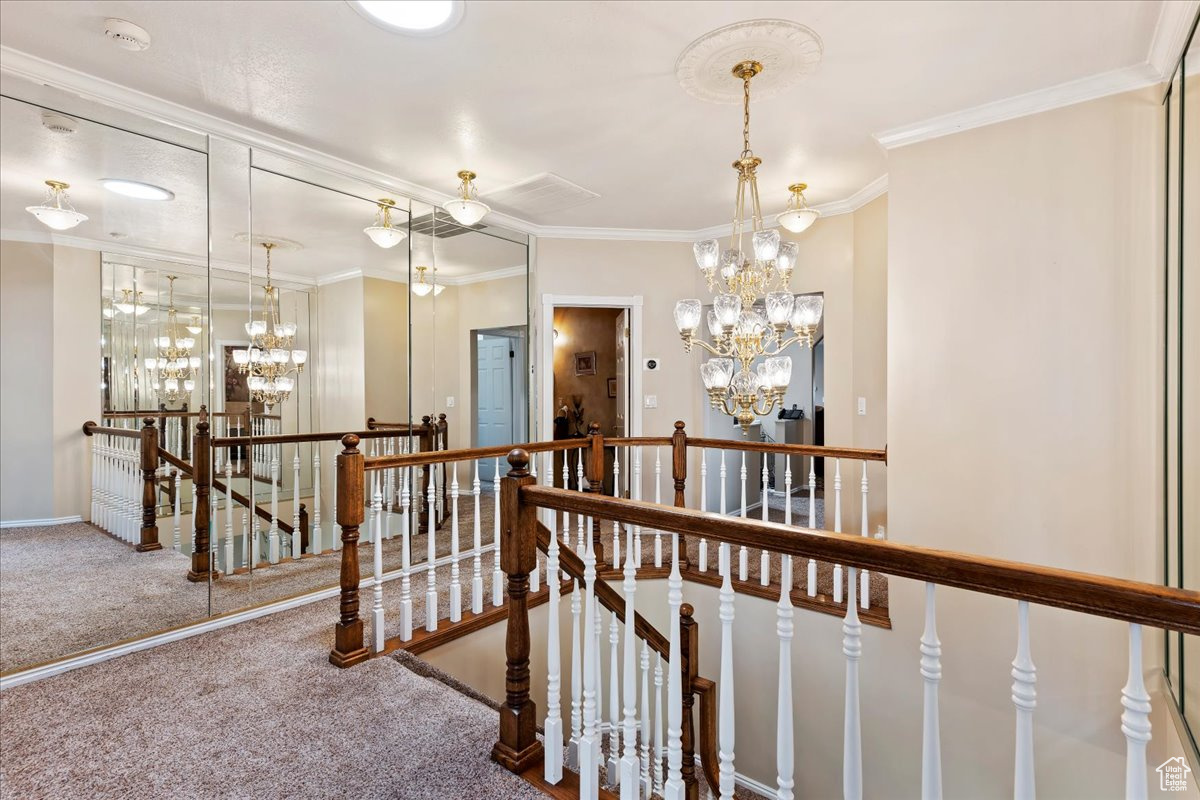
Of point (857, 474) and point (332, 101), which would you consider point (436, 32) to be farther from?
point (857, 474)

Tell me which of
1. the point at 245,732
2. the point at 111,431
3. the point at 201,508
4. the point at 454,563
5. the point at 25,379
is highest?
the point at 25,379

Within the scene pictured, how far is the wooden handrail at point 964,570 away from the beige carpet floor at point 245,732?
1.03 m

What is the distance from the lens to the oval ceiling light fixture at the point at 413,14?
1.93 metres

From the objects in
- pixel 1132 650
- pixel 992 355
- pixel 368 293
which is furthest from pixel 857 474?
pixel 368 293

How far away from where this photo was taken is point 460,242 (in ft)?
13.3

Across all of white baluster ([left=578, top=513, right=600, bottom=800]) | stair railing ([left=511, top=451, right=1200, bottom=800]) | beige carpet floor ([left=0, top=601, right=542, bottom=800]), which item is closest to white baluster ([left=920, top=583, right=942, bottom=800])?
stair railing ([left=511, top=451, right=1200, bottom=800])

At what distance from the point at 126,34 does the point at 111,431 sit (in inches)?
65.6

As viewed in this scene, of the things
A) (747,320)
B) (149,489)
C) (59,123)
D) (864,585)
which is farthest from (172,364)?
(864,585)

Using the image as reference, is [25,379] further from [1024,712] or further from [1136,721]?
[1136,721]

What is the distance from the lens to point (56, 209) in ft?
7.72

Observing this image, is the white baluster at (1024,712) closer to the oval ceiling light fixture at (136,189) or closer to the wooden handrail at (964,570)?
the wooden handrail at (964,570)

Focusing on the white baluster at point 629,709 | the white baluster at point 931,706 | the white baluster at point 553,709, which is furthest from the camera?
the white baluster at point 553,709

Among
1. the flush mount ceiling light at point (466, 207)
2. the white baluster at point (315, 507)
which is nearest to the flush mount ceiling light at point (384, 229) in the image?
the flush mount ceiling light at point (466, 207)

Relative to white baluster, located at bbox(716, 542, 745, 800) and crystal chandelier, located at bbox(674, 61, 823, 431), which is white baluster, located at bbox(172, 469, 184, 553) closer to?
crystal chandelier, located at bbox(674, 61, 823, 431)
